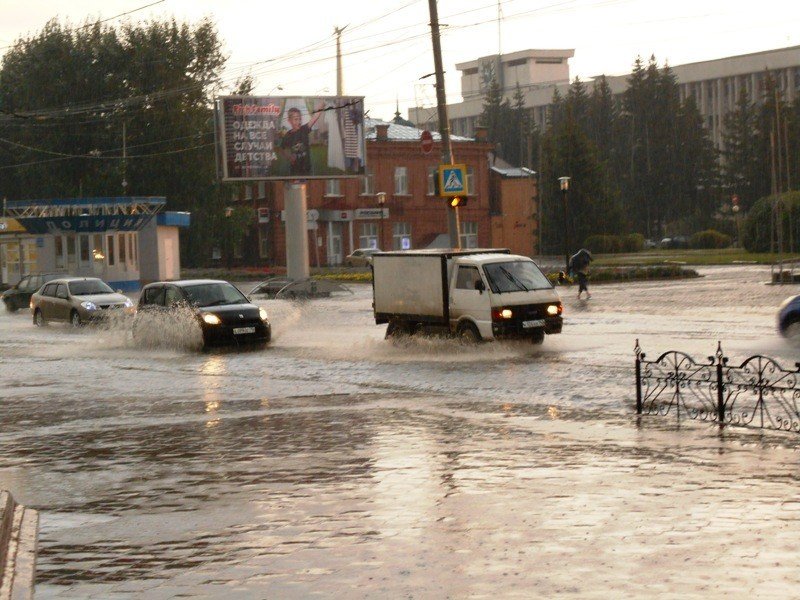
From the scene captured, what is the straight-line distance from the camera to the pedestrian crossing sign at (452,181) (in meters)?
28.2

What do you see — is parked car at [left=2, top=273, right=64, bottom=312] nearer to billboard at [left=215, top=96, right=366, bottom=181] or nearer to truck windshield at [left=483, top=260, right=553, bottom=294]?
billboard at [left=215, top=96, right=366, bottom=181]

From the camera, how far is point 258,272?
68062mm

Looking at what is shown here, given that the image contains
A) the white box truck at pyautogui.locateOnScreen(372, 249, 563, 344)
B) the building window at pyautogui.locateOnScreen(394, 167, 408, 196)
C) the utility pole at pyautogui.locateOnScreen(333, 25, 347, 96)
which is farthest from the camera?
the building window at pyautogui.locateOnScreen(394, 167, 408, 196)

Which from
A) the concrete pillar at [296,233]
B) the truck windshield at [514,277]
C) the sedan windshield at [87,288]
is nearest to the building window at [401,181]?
the concrete pillar at [296,233]

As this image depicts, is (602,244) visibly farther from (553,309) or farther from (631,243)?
(553,309)

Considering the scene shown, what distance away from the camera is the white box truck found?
21.9 meters

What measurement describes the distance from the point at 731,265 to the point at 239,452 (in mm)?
47586

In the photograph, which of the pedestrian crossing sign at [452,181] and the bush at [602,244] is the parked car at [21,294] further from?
the bush at [602,244]

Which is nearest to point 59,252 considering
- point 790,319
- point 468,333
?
point 468,333

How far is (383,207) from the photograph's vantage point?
7700cm

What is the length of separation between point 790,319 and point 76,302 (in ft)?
64.0

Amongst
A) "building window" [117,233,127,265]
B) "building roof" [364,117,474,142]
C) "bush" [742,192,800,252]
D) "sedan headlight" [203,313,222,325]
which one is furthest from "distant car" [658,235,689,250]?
"sedan headlight" [203,313,222,325]

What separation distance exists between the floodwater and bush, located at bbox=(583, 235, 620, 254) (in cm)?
6271

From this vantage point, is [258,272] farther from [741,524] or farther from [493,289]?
[741,524]
